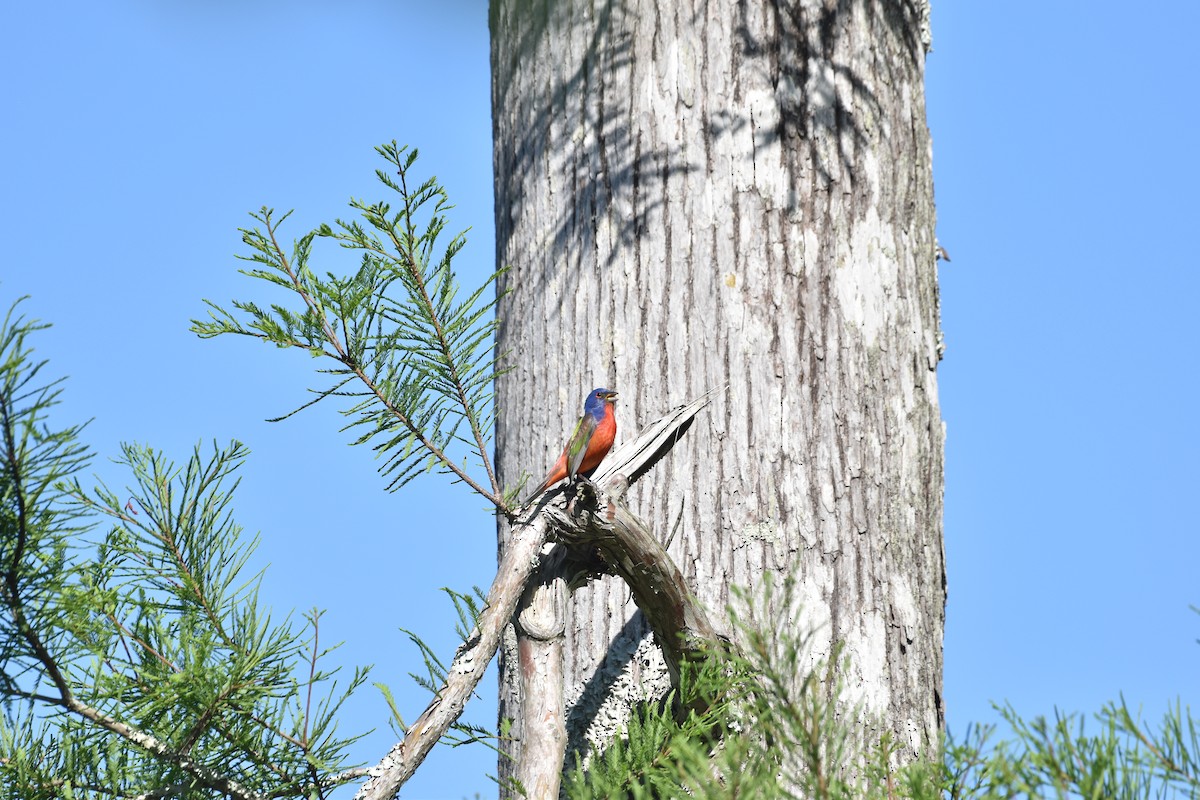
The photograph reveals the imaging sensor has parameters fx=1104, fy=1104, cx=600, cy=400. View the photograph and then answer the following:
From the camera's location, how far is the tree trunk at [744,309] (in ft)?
8.01

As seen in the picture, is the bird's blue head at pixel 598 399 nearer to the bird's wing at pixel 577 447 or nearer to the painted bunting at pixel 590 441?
the painted bunting at pixel 590 441

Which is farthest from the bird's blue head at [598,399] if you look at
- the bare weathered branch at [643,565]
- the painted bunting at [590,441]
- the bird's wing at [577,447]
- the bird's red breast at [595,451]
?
the bare weathered branch at [643,565]

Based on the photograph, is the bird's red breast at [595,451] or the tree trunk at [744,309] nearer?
the bird's red breast at [595,451]

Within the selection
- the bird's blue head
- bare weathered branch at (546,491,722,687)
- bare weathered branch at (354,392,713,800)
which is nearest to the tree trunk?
the bird's blue head

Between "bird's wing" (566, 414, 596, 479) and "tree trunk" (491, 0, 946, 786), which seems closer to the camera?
"bird's wing" (566, 414, 596, 479)

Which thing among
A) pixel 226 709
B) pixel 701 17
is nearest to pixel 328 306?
pixel 226 709

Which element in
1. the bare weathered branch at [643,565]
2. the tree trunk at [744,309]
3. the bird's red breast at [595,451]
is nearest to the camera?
the bare weathered branch at [643,565]

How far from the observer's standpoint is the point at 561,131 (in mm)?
2762

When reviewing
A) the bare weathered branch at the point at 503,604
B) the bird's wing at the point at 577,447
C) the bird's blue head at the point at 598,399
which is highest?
the bird's blue head at the point at 598,399

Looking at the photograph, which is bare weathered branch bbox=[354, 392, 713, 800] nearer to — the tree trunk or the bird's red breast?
the bird's red breast

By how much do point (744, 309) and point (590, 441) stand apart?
587mm

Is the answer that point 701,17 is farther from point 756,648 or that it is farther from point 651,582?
point 756,648

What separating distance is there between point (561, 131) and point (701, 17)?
438 mm

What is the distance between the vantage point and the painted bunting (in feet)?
6.87
